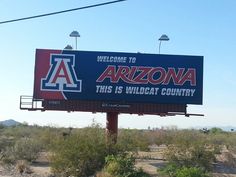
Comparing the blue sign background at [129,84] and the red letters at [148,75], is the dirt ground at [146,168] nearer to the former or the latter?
the blue sign background at [129,84]

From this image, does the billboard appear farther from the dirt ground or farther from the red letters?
the dirt ground

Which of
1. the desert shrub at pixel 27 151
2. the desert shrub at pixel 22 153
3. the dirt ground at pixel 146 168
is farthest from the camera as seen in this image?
the desert shrub at pixel 27 151

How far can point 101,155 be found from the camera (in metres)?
31.4

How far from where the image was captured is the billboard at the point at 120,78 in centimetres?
3991

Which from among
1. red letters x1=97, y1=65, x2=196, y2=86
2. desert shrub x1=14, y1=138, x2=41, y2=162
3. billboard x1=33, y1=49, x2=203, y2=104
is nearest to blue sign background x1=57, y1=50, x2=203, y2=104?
billboard x1=33, y1=49, x2=203, y2=104

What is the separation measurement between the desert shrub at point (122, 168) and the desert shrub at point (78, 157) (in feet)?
7.42

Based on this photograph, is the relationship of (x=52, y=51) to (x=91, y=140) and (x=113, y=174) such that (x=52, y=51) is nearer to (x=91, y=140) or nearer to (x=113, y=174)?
(x=91, y=140)

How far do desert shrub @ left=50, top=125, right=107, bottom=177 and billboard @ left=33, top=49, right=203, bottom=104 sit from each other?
8.51 meters

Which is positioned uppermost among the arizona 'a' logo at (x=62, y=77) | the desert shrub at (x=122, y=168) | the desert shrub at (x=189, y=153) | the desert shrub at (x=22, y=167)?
the arizona 'a' logo at (x=62, y=77)

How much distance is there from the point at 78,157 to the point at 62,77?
408 inches

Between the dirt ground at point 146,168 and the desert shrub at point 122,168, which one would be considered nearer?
the desert shrub at point 122,168

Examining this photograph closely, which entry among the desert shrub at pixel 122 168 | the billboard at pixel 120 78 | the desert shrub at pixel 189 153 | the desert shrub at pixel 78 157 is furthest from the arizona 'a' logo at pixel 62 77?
the desert shrub at pixel 122 168

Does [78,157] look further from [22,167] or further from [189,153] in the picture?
[189,153]

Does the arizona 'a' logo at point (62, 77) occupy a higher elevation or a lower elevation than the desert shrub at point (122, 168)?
higher
